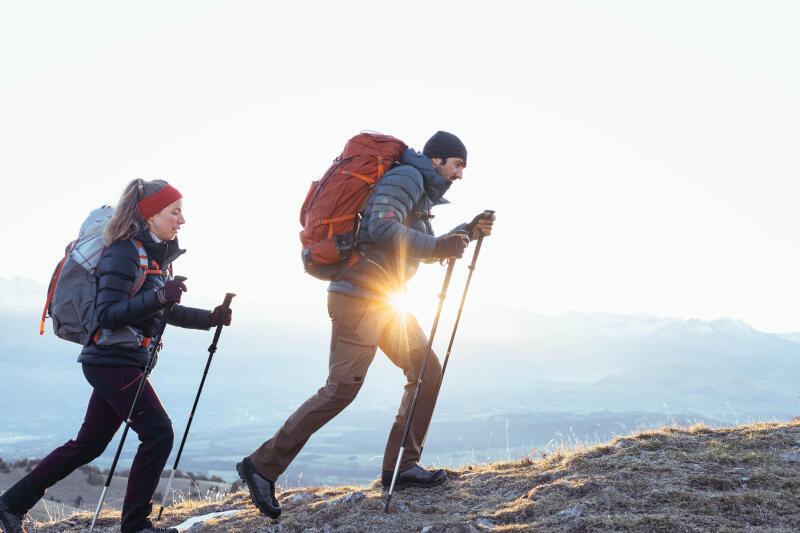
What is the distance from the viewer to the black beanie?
580cm

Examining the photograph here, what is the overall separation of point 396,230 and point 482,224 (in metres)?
0.88

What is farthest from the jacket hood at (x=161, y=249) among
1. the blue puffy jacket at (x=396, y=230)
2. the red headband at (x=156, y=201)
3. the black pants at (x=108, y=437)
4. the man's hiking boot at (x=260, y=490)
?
the man's hiking boot at (x=260, y=490)

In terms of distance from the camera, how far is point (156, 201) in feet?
16.6

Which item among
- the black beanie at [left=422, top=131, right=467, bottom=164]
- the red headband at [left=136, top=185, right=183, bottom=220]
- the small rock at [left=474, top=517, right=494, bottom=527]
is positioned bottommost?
the small rock at [left=474, top=517, right=494, bottom=527]

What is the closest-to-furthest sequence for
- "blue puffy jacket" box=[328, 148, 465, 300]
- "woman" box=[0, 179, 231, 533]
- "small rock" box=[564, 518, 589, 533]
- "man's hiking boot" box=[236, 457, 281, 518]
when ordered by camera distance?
"small rock" box=[564, 518, 589, 533]
"woman" box=[0, 179, 231, 533]
"blue puffy jacket" box=[328, 148, 465, 300]
"man's hiking boot" box=[236, 457, 281, 518]

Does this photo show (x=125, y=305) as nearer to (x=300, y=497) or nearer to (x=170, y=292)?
(x=170, y=292)

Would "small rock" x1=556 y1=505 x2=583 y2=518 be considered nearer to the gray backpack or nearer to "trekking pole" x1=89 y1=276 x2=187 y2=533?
"trekking pole" x1=89 y1=276 x2=187 y2=533

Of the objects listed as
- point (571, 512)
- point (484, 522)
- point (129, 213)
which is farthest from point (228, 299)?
point (571, 512)

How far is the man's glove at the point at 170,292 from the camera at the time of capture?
183 inches

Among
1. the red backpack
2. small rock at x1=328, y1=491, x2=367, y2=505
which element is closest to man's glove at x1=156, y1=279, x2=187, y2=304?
the red backpack

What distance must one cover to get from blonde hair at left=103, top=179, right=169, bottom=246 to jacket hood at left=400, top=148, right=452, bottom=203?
2062 millimetres

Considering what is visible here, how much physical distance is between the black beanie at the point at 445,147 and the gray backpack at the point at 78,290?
2653mm

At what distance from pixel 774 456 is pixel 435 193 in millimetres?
3903

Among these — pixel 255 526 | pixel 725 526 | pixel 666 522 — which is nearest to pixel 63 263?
pixel 255 526
